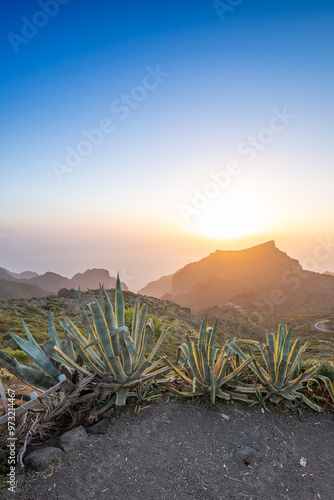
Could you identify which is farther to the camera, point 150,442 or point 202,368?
point 202,368

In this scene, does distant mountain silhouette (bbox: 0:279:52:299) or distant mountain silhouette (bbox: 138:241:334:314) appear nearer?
distant mountain silhouette (bbox: 0:279:52:299)

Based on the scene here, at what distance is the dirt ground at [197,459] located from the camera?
2.53 meters

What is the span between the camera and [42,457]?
2715 millimetres

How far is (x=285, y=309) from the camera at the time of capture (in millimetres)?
102062

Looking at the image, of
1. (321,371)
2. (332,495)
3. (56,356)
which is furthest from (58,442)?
(321,371)

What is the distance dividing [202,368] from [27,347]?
2188mm

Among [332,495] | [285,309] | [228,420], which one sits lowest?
[285,309]

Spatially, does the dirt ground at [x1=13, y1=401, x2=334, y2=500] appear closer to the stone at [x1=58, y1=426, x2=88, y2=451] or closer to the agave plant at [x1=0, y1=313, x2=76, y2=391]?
the stone at [x1=58, y1=426, x2=88, y2=451]

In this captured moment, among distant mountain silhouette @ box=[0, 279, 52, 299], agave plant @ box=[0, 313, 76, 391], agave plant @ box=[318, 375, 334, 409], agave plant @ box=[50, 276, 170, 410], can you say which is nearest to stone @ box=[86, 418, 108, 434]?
agave plant @ box=[50, 276, 170, 410]

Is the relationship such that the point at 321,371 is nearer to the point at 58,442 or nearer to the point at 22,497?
the point at 58,442

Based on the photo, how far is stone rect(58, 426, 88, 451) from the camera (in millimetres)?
2873

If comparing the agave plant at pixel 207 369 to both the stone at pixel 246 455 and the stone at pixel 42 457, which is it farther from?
the stone at pixel 42 457

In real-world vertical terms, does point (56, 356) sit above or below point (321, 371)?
above

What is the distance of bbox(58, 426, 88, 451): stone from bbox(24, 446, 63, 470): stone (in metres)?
0.08
